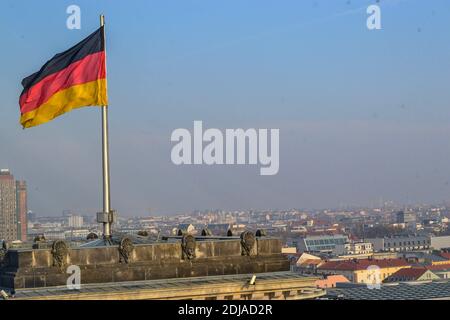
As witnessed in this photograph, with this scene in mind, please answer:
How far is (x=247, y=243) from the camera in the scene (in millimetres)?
26156

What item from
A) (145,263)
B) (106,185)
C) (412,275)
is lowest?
(412,275)

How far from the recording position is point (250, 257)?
26266 millimetres

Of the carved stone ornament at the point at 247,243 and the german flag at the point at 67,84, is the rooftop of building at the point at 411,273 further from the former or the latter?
the carved stone ornament at the point at 247,243

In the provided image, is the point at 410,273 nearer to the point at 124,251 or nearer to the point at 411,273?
the point at 411,273

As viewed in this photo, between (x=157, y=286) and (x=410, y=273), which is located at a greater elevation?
(x=157, y=286)

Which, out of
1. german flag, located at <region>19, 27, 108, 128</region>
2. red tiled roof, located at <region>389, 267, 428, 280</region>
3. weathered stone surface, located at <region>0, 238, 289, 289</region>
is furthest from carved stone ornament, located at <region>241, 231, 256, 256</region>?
red tiled roof, located at <region>389, 267, 428, 280</region>

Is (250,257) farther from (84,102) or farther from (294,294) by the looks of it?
(84,102)

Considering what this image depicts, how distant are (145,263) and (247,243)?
262 centimetres

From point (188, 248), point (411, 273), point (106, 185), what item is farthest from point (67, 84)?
point (411, 273)

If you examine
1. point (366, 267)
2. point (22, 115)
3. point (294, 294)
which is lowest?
point (366, 267)

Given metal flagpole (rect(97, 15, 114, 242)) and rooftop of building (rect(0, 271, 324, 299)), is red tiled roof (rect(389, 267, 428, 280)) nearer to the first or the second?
metal flagpole (rect(97, 15, 114, 242))
